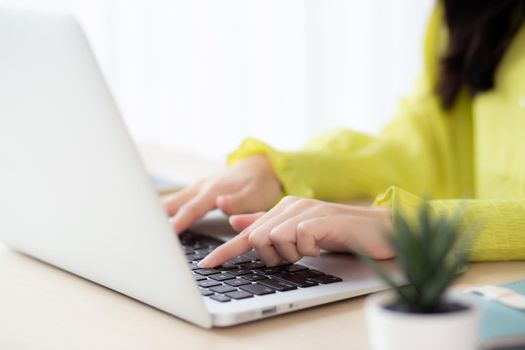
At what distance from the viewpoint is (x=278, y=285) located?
703 mm

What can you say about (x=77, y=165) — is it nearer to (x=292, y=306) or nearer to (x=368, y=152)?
(x=292, y=306)

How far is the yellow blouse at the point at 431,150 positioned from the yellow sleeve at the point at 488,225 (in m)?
0.19

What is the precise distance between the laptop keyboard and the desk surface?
0.03m

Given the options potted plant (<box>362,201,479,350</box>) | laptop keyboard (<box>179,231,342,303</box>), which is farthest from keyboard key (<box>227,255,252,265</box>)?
potted plant (<box>362,201,479,350</box>)

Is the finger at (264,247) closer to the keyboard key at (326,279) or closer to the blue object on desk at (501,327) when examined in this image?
the keyboard key at (326,279)

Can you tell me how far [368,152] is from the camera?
1261mm

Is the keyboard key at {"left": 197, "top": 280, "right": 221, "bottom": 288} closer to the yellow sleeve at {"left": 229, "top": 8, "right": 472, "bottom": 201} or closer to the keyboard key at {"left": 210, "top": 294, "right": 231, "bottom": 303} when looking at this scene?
the keyboard key at {"left": 210, "top": 294, "right": 231, "bottom": 303}

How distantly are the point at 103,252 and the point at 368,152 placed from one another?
2.16ft

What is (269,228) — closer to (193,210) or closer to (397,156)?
(193,210)

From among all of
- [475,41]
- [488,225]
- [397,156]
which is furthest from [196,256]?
[475,41]

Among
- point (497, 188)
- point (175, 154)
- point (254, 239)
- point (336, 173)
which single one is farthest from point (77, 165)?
point (175, 154)

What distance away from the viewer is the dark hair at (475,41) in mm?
1263

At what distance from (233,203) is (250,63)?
1.97m

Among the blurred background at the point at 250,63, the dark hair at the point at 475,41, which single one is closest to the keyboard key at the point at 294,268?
the dark hair at the point at 475,41
